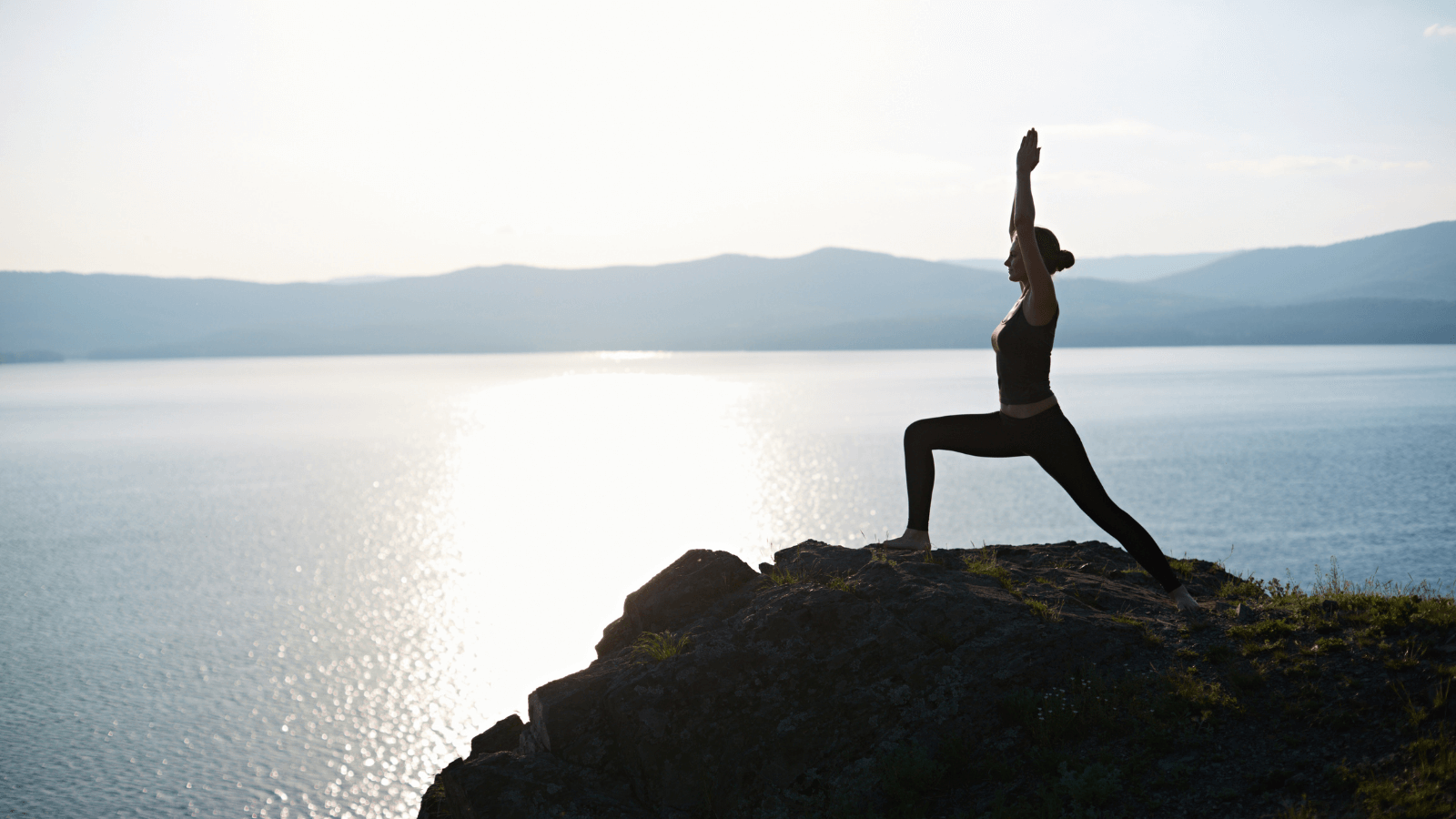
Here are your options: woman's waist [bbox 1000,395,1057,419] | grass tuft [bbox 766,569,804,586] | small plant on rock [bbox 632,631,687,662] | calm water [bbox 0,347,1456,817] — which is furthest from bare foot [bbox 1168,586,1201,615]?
calm water [bbox 0,347,1456,817]

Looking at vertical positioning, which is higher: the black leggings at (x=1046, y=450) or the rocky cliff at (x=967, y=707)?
the black leggings at (x=1046, y=450)

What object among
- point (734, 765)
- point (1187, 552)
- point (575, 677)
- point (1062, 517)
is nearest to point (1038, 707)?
point (734, 765)

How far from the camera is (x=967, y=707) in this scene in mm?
6234

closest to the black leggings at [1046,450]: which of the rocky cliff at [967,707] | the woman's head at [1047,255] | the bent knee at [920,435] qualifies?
the bent knee at [920,435]

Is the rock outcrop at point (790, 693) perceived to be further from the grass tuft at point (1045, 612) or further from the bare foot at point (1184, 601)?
the bare foot at point (1184, 601)

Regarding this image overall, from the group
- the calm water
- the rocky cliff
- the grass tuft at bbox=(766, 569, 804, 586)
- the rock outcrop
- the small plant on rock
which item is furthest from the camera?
the calm water

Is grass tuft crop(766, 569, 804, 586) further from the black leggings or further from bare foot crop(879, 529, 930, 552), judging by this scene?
the black leggings

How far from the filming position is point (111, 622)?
40719mm

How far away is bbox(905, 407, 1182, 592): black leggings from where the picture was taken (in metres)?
6.70

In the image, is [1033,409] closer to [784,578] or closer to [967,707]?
[967,707]

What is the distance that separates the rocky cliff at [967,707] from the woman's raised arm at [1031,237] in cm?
236

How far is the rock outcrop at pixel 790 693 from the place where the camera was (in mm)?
6207

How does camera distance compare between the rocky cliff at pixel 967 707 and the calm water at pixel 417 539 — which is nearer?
the rocky cliff at pixel 967 707

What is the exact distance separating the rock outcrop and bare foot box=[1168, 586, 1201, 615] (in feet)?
0.61
